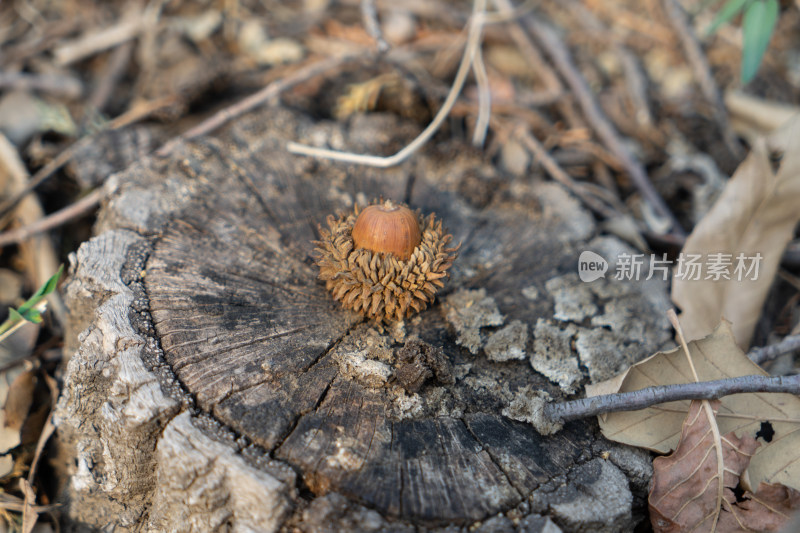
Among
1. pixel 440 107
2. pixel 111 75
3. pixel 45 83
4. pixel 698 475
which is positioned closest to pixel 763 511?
pixel 698 475

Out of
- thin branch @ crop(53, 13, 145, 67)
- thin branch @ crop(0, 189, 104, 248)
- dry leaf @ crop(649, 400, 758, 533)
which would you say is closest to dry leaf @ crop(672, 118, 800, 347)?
dry leaf @ crop(649, 400, 758, 533)

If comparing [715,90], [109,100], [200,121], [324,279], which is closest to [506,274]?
[324,279]

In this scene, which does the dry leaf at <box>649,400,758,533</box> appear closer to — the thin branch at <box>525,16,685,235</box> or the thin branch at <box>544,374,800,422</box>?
the thin branch at <box>544,374,800,422</box>

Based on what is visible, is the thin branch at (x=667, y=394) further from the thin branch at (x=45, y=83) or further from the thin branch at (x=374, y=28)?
the thin branch at (x=45, y=83)

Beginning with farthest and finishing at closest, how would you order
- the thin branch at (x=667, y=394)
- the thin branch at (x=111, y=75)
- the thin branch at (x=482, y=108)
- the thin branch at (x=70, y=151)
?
the thin branch at (x=111, y=75) < the thin branch at (x=482, y=108) < the thin branch at (x=70, y=151) < the thin branch at (x=667, y=394)

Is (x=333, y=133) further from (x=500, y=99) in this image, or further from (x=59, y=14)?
(x=59, y=14)

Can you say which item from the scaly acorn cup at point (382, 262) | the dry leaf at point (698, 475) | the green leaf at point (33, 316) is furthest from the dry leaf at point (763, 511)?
the green leaf at point (33, 316)
